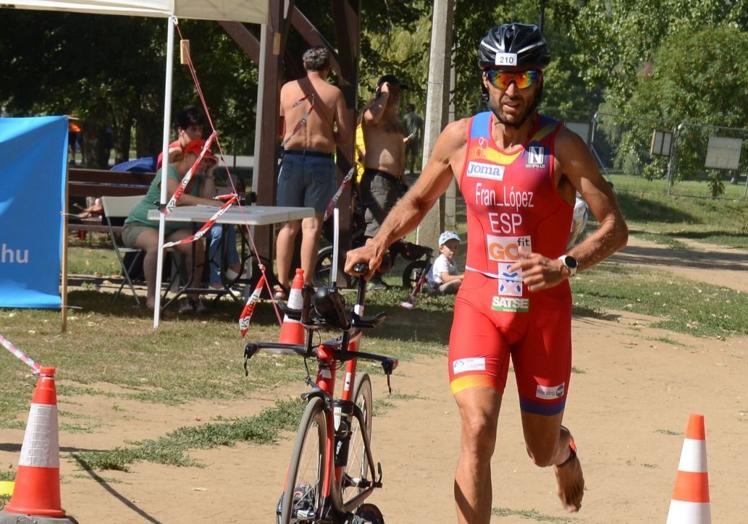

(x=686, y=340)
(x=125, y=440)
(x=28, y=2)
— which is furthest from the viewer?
(x=686, y=340)

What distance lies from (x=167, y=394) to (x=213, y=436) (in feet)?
4.19

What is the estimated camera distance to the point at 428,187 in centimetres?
630

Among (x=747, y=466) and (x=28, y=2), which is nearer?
(x=747, y=466)

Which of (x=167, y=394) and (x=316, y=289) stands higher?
(x=316, y=289)

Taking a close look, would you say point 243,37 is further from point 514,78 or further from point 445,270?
point 514,78

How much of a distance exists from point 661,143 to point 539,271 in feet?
116

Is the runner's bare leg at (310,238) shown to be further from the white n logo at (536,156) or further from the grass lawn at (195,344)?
the white n logo at (536,156)

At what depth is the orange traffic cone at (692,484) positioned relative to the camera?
18.6ft

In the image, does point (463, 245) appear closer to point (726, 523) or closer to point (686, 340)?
point (686, 340)

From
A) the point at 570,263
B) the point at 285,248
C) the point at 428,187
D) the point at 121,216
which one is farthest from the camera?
the point at 121,216

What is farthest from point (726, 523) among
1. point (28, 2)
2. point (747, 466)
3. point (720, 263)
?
point (720, 263)

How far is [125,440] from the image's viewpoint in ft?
27.1

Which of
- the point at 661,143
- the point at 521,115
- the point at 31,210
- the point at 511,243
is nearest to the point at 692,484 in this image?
the point at 511,243

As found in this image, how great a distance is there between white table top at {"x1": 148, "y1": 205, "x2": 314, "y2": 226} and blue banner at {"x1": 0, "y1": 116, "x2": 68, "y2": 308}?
1.25 m
